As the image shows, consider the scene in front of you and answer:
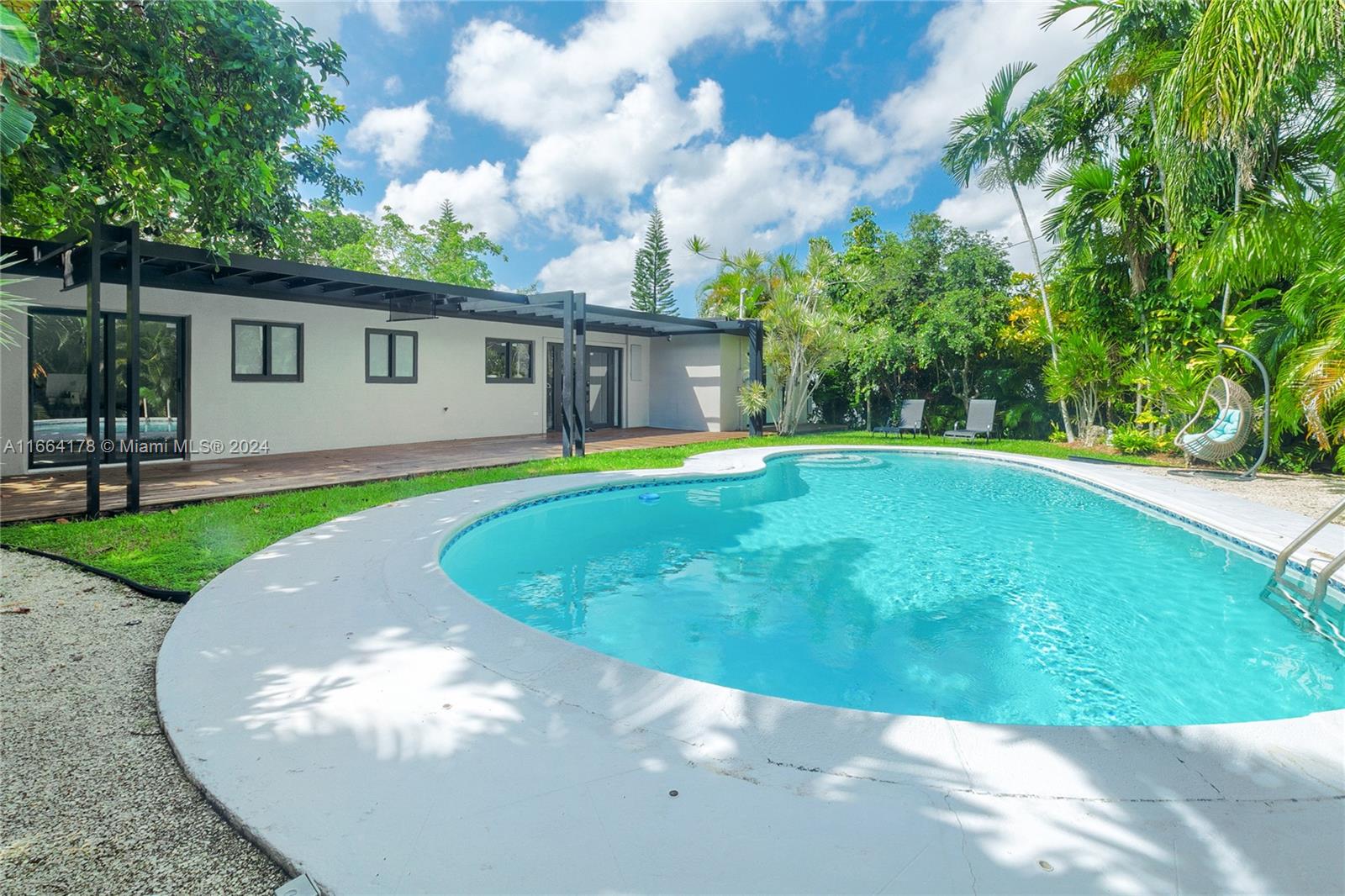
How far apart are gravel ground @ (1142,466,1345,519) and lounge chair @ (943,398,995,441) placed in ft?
13.9

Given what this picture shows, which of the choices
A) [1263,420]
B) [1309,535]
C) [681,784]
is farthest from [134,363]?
[1263,420]

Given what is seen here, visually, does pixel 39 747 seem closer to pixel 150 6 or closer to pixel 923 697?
pixel 923 697

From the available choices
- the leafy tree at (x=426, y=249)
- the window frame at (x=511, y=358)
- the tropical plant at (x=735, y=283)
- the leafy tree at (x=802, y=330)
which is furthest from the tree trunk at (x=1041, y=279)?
the leafy tree at (x=426, y=249)

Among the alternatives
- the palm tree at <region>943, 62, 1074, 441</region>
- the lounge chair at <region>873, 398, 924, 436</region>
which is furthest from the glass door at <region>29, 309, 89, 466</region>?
the palm tree at <region>943, 62, 1074, 441</region>

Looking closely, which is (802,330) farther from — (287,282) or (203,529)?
(203,529)

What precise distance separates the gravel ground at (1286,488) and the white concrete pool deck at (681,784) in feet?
20.9

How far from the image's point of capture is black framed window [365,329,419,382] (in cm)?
1226

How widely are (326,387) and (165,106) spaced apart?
6.01m

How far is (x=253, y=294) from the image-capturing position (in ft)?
33.4

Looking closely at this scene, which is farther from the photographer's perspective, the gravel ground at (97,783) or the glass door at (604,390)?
the glass door at (604,390)

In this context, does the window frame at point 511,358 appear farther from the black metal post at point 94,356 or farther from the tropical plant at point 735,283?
the black metal post at point 94,356

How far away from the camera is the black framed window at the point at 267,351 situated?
10492 mm

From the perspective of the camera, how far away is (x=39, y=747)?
247 centimetres

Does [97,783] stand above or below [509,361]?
below
